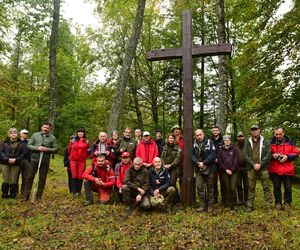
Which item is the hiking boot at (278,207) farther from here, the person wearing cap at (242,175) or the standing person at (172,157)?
the standing person at (172,157)

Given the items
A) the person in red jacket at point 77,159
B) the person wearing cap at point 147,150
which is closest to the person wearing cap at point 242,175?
the person wearing cap at point 147,150

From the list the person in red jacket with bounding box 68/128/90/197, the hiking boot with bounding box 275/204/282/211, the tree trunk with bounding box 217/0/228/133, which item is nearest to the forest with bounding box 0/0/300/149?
the tree trunk with bounding box 217/0/228/133

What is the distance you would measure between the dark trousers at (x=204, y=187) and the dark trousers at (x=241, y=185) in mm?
946

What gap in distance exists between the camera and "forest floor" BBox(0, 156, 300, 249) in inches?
208

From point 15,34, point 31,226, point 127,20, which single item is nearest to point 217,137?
point 31,226

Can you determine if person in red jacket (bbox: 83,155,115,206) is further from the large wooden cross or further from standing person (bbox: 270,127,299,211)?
standing person (bbox: 270,127,299,211)

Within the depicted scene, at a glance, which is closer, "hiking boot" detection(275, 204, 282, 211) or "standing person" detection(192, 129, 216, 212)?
"hiking boot" detection(275, 204, 282, 211)

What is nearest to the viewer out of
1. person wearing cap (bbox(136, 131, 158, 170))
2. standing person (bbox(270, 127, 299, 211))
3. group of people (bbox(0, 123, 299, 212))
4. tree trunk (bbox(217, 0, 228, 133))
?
standing person (bbox(270, 127, 299, 211))

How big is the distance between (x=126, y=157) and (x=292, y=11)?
23.3 ft

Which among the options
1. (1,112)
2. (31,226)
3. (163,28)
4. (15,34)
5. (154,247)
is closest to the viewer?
(154,247)

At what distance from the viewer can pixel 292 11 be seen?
33.0 feet

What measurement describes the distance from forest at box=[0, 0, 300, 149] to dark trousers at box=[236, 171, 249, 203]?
9.38ft

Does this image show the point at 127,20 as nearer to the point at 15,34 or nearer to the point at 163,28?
the point at 163,28

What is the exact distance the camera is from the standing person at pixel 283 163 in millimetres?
7375
